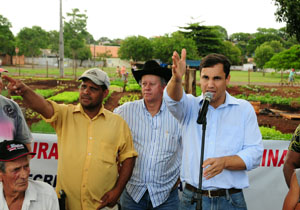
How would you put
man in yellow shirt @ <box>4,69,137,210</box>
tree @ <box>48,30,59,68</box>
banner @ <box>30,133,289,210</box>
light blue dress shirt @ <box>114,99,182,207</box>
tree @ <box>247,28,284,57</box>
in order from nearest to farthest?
man in yellow shirt @ <box>4,69,137,210</box>, light blue dress shirt @ <box>114,99,182,207</box>, banner @ <box>30,133,289,210</box>, tree @ <box>48,30,59,68</box>, tree @ <box>247,28,284,57</box>

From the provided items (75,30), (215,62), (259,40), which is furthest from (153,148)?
(259,40)

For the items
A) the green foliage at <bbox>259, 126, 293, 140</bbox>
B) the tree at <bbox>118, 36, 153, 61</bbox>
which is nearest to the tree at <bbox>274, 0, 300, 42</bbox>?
the green foliage at <bbox>259, 126, 293, 140</bbox>

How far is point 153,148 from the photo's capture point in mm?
3297

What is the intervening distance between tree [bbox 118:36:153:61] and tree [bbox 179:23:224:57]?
1362 centimetres

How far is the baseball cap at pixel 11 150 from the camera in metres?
2.54

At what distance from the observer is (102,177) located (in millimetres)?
2949

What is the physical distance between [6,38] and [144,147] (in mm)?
52131

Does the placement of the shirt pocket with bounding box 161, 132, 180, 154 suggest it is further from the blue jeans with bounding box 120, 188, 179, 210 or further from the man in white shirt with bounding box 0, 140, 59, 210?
the man in white shirt with bounding box 0, 140, 59, 210

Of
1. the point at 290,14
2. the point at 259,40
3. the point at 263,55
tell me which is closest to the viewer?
the point at 290,14

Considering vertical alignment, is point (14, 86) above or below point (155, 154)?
above

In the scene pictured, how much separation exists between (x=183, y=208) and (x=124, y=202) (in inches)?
34.2

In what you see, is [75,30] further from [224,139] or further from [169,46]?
[224,139]

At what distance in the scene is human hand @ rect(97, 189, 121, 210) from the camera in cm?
295

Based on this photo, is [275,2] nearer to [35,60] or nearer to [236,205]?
[236,205]
